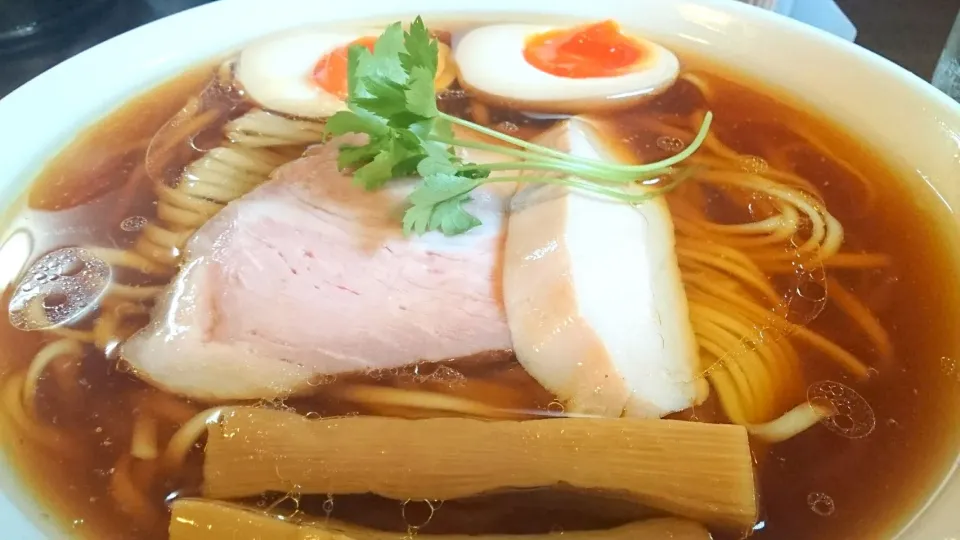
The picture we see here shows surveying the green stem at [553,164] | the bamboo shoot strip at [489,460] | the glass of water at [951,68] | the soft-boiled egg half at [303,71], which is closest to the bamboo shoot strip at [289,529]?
the bamboo shoot strip at [489,460]

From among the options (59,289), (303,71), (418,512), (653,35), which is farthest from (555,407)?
(653,35)

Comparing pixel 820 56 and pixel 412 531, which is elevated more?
pixel 820 56

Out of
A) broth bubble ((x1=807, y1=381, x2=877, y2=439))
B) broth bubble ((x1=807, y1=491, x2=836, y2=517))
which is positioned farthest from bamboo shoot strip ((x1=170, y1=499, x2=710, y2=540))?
broth bubble ((x1=807, y1=381, x2=877, y2=439))

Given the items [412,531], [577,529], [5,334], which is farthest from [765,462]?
[5,334]

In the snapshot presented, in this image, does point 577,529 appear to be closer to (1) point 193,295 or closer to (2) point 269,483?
(2) point 269,483

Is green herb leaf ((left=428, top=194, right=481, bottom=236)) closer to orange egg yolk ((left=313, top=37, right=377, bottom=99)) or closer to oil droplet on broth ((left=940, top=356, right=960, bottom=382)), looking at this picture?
A: orange egg yolk ((left=313, top=37, right=377, bottom=99))

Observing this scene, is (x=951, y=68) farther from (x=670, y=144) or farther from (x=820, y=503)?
(x=820, y=503)

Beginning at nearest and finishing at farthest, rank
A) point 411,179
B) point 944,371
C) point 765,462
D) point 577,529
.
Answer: point 577,529
point 765,462
point 944,371
point 411,179
